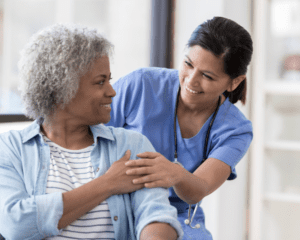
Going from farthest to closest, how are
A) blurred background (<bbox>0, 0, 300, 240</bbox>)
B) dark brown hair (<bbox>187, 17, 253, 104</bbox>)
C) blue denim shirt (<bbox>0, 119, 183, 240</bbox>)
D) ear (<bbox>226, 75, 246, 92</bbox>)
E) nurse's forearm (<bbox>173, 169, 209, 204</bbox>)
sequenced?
blurred background (<bbox>0, 0, 300, 240</bbox>)
ear (<bbox>226, 75, 246, 92</bbox>)
dark brown hair (<bbox>187, 17, 253, 104</bbox>)
nurse's forearm (<bbox>173, 169, 209, 204</bbox>)
blue denim shirt (<bbox>0, 119, 183, 240</bbox>)

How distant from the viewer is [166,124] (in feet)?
5.33

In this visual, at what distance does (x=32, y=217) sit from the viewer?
1.04 meters

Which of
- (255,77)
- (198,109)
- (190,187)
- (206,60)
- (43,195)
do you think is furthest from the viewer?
(255,77)

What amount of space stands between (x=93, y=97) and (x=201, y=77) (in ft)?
1.63

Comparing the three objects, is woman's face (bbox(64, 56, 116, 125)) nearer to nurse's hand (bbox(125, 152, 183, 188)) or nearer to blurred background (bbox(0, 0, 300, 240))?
nurse's hand (bbox(125, 152, 183, 188))

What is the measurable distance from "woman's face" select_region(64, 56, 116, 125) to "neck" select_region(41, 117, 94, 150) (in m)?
0.04

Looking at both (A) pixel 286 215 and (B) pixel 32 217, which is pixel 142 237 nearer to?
Answer: (B) pixel 32 217

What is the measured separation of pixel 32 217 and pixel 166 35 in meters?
2.09

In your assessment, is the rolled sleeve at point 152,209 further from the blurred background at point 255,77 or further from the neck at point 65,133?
the blurred background at point 255,77

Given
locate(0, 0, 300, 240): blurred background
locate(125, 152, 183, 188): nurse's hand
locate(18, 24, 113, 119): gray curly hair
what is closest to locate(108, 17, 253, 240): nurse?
locate(125, 152, 183, 188): nurse's hand

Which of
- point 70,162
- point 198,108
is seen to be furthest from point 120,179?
point 198,108

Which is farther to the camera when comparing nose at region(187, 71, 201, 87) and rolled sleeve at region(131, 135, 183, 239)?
nose at region(187, 71, 201, 87)

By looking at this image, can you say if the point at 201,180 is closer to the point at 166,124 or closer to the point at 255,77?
the point at 166,124

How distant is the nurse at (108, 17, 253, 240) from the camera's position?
146cm
